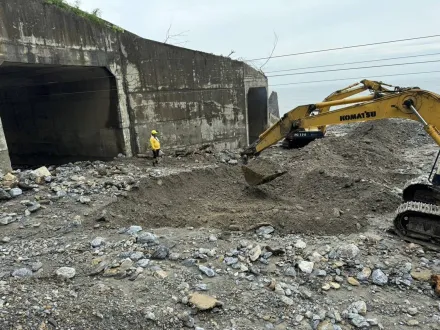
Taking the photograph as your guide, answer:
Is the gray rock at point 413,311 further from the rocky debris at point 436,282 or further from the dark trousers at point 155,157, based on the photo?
the dark trousers at point 155,157

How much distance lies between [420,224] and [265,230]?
208cm

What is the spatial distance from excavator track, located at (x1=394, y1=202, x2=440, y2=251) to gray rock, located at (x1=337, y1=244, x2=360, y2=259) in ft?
3.37

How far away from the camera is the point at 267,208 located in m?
5.93

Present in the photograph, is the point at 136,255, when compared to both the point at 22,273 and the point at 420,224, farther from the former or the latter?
the point at 420,224

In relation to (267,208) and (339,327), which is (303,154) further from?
(339,327)

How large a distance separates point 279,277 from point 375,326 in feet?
3.31

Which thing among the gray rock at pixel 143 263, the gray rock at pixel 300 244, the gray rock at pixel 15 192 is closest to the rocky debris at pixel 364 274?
the gray rock at pixel 300 244

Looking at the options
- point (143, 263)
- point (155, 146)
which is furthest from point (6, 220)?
point (155, 146)

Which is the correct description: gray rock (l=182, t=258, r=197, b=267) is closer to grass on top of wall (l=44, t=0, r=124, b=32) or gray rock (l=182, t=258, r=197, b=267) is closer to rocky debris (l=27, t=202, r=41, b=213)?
rocky debris (l=27, t=202, r=41, b=213)

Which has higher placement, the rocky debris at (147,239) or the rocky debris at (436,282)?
the rocky debris at (147,239)

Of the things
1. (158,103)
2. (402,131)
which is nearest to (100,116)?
(158,103)

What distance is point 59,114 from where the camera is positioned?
10.1 metres

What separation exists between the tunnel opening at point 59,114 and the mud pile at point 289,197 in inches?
117

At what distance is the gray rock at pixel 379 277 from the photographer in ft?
11.8
